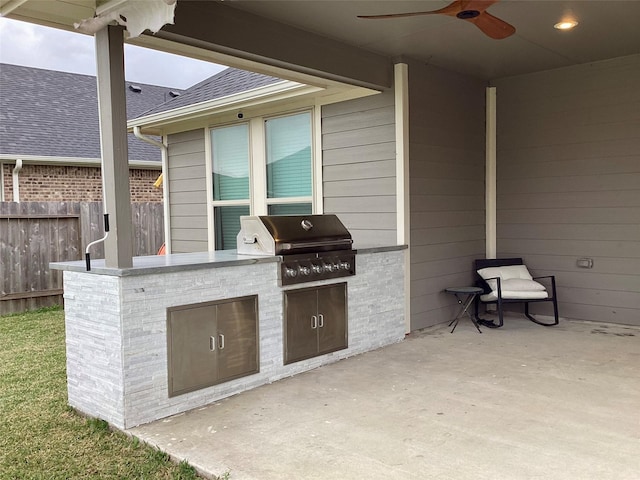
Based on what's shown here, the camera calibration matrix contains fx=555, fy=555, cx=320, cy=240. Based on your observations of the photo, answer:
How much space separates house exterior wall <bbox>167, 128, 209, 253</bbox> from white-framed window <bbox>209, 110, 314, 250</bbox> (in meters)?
0.25

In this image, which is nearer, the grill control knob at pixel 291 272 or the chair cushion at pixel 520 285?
the grill control knob at pixel 291 272

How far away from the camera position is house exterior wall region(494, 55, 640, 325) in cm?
532

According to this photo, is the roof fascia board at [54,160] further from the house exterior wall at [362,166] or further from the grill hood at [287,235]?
the grill hood at [287,235]

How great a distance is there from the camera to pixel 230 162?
676cm

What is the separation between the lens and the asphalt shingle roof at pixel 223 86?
19.5 feet

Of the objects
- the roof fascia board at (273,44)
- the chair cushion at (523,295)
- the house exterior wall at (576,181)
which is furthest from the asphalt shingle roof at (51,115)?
the chair cushion at (523,295)

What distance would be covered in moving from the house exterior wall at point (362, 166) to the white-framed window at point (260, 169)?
0.29 meters

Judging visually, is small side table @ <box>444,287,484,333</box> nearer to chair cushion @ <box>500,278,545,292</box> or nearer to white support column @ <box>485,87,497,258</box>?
chair cushion @ <box>500,278,545,292</box>

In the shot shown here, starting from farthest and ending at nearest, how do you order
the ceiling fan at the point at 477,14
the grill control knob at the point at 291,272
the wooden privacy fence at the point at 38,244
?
the wooden privacy fence at the point at 38,244, the grill control knob at the point at 291,272, the ceiling fan at the point at 477,14

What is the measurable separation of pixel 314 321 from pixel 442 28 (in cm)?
250

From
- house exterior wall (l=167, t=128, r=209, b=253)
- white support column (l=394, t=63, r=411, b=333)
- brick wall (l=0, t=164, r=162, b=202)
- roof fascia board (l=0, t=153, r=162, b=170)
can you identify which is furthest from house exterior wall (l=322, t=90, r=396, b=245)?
roof fascia board (l=0, t=153, r=162, b=170)

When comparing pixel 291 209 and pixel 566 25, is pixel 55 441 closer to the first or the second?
pixel 291 209

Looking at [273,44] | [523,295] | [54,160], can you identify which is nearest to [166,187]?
[54,160]

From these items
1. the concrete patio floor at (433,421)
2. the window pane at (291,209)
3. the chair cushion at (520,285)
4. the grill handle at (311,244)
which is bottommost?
the concrete patio floor at (433,421)
